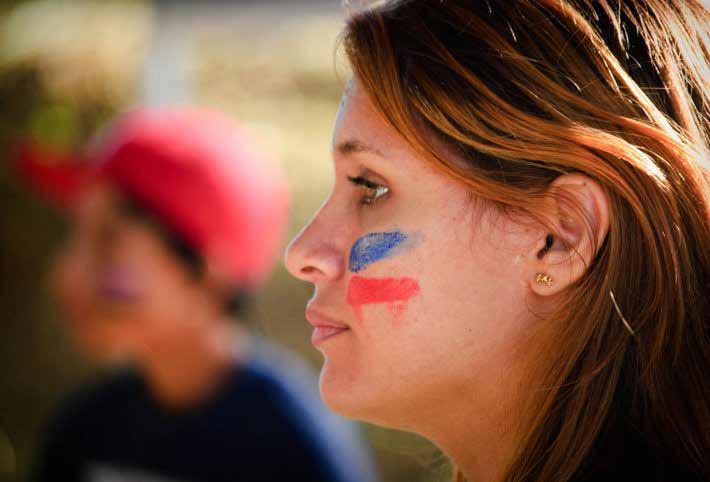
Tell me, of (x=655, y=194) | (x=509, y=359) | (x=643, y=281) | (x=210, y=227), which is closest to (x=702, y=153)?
(x=655, y=194)

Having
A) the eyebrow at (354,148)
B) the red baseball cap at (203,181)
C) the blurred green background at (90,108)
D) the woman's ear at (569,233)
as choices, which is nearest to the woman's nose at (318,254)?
the eyebrow at (354,148)

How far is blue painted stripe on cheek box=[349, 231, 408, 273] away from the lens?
163 cm

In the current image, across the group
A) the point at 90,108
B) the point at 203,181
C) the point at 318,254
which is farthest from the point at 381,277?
the point at 90,108

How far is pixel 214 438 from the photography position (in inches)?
128

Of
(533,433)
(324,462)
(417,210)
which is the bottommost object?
(324,462)

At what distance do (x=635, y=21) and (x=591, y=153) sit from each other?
1.01 feet

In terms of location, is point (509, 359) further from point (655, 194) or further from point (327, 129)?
point (327, 129)

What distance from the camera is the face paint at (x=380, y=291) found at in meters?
1.61

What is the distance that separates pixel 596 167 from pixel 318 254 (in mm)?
578

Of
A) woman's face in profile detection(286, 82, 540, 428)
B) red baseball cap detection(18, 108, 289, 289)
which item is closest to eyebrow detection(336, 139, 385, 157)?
woman's face in profile detection(286, 82, 540, 428)

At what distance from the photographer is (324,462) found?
3.09 meters

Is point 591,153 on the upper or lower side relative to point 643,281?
upper

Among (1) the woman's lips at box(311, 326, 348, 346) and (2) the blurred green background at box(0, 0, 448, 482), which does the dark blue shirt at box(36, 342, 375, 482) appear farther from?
(1) the woman's lips at box(311, 326, 348, 346)

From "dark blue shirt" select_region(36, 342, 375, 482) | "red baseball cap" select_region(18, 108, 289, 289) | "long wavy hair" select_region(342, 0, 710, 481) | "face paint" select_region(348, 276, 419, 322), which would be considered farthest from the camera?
"red baseball cap" select_region(18, 108, 289, 289)
